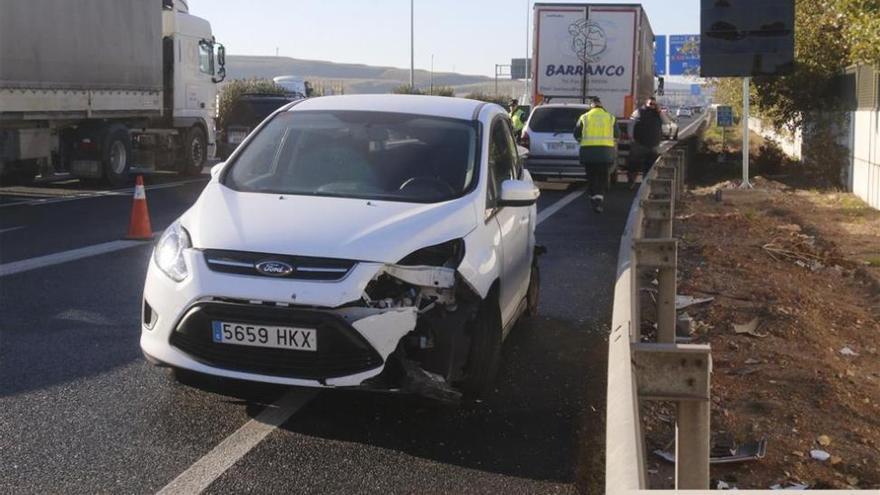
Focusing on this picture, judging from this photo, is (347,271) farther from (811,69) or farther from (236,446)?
(811,69)

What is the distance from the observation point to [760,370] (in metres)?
6.92

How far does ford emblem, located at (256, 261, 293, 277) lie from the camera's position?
16.8 feet

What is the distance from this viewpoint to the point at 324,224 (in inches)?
216

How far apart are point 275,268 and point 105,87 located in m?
16.0

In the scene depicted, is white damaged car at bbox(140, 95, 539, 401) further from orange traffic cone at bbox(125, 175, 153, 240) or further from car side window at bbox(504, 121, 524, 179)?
orange traffic cone at bbox(125, 175, 153, 240)

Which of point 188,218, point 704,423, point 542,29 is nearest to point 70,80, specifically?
point 542,29

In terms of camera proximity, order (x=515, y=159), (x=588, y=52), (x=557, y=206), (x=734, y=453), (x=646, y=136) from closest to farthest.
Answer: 1. (x=734, y=453)
2. (x=515, y=159)
3. (x=557, y=206)
4. (x=646, y=136)
5. (x=588, y=52)

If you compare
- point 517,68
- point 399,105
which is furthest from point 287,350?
point 517,68

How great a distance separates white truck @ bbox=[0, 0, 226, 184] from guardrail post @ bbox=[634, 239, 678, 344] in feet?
44.0

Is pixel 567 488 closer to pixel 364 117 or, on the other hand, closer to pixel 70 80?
pixel 364 117

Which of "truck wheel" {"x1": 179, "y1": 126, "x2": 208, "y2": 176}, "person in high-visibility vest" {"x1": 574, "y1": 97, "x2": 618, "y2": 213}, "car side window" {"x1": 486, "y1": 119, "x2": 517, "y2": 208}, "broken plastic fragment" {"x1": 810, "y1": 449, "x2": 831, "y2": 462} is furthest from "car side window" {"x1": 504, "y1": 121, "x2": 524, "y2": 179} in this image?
"truck wheel" {"x1": 179, "y1": 126, "x2": 208, "y2": 176}

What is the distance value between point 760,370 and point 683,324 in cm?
111

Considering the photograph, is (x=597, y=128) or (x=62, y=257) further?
(x=597, y=128)

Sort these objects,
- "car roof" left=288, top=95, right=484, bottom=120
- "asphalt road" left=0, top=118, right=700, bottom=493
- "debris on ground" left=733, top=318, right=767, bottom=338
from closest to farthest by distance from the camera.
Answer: "asphalt road" left=0, top=118, right=700, bottom=493, "car roof" left=288, top=95, right=484, bottom=120, "debris on ground" left=733, top=318, right=767, bottom=338
